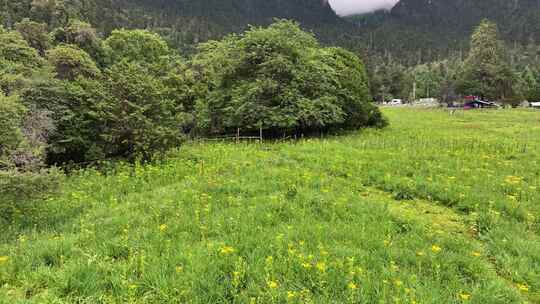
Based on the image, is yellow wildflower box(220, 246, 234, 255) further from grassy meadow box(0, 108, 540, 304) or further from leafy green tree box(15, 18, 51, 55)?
leafy green tree box(15, 18, 51, 55)

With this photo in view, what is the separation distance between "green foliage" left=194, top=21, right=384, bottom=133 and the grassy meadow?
29.9 feet

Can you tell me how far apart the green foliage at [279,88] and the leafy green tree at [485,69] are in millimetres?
38021

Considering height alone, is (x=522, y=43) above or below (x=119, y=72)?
above

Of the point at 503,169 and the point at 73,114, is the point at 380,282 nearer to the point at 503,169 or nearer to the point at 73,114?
the point at 503,169

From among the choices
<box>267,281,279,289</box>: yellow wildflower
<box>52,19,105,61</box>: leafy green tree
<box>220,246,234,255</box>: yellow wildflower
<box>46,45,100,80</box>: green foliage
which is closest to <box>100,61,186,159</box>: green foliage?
<box>220,246,234,255</box>: yellow wildflower

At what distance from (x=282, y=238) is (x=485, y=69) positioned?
191 feet

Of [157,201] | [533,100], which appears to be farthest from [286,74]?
[533,100]

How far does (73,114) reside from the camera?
13.9 m

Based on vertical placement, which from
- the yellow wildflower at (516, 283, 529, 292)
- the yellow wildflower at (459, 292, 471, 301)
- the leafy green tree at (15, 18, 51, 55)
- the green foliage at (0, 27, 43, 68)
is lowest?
the yellow wildflower at (516, 283, 529, 292)

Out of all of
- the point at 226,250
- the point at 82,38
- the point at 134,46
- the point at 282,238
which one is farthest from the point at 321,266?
the point at 134,46

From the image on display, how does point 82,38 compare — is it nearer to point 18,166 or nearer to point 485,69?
point 18,166

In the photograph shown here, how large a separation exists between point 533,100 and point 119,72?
263 feet

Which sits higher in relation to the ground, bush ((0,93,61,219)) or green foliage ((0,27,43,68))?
green foliage ((0,27,43,68))

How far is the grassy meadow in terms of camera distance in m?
4.57
